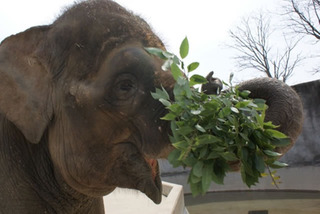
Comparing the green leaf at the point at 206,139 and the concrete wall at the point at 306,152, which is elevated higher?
the green leaf at the point at 206,139

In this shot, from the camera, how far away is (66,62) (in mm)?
2570

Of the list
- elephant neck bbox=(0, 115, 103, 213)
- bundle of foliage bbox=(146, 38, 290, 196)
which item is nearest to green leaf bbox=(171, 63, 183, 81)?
bundle of foliage bbox=(146, 38, 290, 196)

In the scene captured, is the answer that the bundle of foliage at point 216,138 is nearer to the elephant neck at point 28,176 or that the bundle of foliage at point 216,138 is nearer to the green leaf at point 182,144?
the green leaf at point 182,144

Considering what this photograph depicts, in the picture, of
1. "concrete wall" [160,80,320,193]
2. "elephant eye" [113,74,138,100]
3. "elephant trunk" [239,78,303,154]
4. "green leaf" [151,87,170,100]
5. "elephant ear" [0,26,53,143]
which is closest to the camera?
"green leaf" [151,87,170,100]

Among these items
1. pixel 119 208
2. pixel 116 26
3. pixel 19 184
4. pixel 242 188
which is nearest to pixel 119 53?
pixel 116 26

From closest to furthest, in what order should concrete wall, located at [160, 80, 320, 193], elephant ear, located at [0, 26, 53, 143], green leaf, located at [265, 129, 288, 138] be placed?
green leaf, located at [265, 129, 288, 138] → elephant ear, located at [0, 26, 53, 143] → concrete wall, located at [160, 80, 320, 193]

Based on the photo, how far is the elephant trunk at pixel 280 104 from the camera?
2158mm

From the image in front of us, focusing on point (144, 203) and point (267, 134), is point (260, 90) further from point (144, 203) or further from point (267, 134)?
point (144, 203)

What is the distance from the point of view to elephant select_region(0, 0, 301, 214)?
2.31 m

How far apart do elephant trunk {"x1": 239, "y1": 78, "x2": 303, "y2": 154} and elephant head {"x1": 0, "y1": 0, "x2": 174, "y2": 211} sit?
443 mm

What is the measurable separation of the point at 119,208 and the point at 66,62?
3.63m

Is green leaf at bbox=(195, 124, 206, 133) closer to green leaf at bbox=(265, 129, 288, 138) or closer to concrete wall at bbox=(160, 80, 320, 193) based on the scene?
green leaf at bbox=(265, 129, 288, 138)

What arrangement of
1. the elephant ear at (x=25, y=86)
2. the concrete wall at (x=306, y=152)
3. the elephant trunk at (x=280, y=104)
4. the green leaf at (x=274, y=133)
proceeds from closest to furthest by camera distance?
the green leaf at (x=274, y=133), the elephant trunk at (x=280, y=104), the elephant ear at (x=25, y=86), the concrete wall at (x=306, y=152)

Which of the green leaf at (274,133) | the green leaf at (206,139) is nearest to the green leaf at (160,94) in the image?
the green leaf at (206,139)
